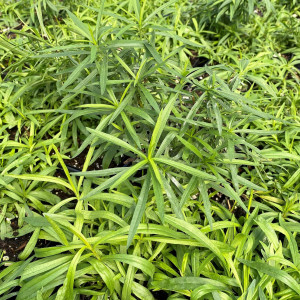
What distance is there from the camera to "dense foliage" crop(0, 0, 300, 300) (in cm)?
116

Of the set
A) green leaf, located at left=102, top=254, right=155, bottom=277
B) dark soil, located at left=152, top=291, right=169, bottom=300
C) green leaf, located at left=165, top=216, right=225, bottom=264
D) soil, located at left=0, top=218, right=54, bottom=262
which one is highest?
green leaf, located at left=165, top=216, right=225, bottom=264

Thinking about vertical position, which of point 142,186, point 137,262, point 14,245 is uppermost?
point 142,186

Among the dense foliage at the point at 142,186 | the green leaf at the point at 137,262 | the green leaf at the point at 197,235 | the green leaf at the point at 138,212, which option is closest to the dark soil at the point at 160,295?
the dense foliage at the point at 142,186

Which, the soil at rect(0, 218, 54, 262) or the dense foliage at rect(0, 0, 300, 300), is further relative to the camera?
the soil at rect(0, 218, 54, 262)

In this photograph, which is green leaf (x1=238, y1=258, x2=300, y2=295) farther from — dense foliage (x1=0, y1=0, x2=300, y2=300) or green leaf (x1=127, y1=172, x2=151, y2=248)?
green leaf (x1=127, y1=172, x2=151, y2=248)

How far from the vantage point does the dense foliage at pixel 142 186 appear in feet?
3.81

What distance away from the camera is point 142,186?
1.22 metres

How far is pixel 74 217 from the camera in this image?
54.5 inches

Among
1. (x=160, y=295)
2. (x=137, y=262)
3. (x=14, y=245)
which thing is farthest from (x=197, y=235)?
(x=14, y=245)

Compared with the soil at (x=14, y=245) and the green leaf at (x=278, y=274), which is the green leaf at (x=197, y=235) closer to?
the green leaf at (x=278, y=274)

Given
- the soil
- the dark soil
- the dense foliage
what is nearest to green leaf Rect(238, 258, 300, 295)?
the dense foliage

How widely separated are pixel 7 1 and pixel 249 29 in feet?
7.88

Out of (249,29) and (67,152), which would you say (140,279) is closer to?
(67,152)

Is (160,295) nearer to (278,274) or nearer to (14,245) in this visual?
(278,274)
